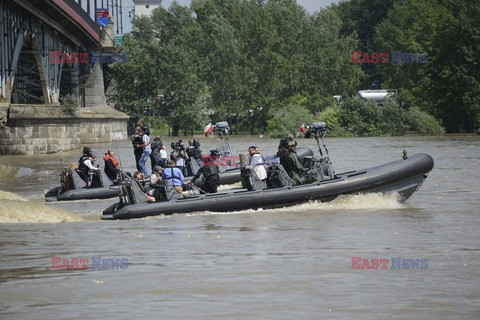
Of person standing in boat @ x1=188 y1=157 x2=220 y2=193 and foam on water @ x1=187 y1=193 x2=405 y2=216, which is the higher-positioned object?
person standing in boat @ x1=188 y1=157 x2=220 y2=193

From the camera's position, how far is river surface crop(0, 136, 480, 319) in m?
11.7

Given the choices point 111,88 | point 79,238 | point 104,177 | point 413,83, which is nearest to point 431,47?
point 413,83

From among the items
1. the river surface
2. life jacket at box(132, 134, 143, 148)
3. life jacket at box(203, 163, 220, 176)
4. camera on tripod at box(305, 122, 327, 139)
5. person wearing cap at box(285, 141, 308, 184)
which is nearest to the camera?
the river surface

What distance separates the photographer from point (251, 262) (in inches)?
573

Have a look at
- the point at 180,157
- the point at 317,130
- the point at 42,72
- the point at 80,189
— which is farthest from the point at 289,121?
the point at 317,130

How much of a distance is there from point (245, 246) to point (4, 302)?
4859mm

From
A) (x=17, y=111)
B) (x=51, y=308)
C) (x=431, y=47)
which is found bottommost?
(x=51, y=308)

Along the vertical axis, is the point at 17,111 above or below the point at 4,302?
above

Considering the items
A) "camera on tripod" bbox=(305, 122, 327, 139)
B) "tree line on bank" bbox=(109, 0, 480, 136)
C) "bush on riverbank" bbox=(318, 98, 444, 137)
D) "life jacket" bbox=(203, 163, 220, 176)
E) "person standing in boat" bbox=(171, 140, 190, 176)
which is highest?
"tree line on bank" bbox=(109, 0, 480, 136)

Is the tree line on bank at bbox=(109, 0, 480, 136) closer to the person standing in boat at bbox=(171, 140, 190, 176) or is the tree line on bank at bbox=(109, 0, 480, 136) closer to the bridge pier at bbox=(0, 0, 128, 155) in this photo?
the bridge pier at bbox=(0, 0, 128, 155)

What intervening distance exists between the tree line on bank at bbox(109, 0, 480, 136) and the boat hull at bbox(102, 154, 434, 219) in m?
50.8

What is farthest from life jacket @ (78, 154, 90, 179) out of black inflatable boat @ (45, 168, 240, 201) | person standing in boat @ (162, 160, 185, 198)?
person standing in boat @ (162, 160, 185, 198)

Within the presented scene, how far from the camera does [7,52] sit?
4797 centimetres

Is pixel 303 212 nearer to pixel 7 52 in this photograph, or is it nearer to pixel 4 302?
pixel 4 302
